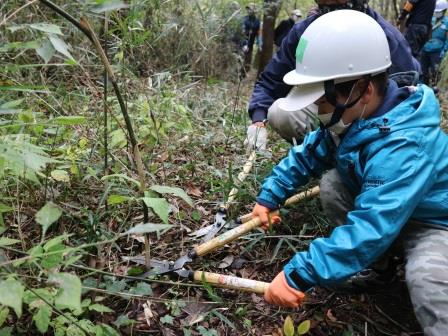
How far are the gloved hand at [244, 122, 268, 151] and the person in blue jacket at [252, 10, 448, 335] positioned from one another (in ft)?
3.44

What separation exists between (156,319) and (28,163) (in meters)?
1.02

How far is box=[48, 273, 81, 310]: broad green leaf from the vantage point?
959 mm

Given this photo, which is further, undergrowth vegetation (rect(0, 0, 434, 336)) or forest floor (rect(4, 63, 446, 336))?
forest floor (rect(4, 63, 446, 336))

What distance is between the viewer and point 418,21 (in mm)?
6344

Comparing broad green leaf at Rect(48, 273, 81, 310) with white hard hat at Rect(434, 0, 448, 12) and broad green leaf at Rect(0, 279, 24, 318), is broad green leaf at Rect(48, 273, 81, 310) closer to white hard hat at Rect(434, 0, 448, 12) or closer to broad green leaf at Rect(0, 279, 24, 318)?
broad green leaf at Rect(0, 279, 24, 318)

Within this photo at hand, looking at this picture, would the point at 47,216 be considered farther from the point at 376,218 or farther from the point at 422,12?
the point at 422,12

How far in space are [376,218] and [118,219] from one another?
1.30 meters

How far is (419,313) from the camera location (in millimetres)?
1628

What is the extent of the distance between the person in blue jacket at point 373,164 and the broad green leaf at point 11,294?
1.06 metres

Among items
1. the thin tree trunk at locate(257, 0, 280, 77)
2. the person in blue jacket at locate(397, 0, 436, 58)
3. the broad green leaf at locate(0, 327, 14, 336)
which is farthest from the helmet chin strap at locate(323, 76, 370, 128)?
the thin tree trunk at locate(257, 0, 280, 77)

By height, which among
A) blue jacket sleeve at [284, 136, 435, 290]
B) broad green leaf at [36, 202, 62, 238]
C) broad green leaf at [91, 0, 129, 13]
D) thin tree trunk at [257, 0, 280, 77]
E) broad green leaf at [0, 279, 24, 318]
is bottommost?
thin tree trunk at [257, 0, 280, 77]

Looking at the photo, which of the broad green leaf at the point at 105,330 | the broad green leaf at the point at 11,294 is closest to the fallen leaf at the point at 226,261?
the broad green leaf at the point at 105,330

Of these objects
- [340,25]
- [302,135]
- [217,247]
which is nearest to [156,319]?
[217,247]

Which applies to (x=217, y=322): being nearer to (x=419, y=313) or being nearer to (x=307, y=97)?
(x=419, y=313)
